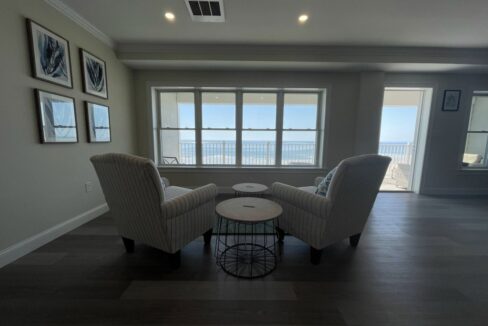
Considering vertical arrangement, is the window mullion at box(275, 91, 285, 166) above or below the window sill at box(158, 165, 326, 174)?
above

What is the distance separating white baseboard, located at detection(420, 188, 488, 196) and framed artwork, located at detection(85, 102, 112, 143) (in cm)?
600

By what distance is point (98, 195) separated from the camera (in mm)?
2926

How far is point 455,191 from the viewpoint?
4055 mm

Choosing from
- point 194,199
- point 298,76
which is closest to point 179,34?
point 298,76

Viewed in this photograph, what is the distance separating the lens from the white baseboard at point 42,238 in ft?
5.80

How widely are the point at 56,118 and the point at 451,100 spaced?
641 cm

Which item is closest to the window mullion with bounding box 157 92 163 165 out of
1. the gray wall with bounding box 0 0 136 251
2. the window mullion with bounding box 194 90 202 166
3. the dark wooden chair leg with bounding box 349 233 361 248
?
the window mullion with bounding box 194 90 202 166

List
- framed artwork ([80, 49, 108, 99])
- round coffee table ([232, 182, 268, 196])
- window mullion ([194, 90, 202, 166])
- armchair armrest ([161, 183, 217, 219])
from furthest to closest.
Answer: window mullion ([194, 90, 202, 166]) < round coffee table ([232, 182, 268, 196]) < framed artwork ([80, 49, 108, 99]) < armchair armrest ([161, 183, 217, 219])

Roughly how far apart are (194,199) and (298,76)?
3.15 meters

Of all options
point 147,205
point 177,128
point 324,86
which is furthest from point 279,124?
point 147,205

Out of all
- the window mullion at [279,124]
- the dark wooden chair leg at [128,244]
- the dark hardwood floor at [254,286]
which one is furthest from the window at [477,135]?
the dark wooden chair leg at [128,244]

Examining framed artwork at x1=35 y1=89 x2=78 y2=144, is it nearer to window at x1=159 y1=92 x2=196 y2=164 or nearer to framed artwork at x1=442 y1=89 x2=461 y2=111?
window at x1=159 y1=92 x2=196 y2=164

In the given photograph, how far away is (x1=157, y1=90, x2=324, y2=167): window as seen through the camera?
3951 millimetres

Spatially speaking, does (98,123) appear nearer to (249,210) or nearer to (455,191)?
(249,210)
